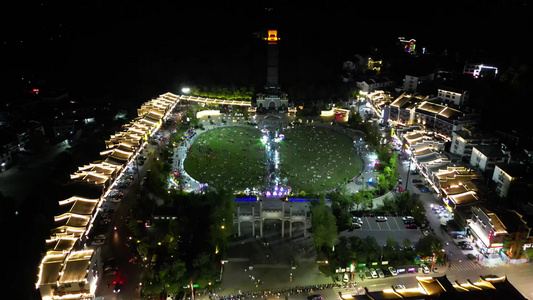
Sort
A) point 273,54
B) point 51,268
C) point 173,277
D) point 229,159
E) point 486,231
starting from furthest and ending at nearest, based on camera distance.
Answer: point 273,54
point 229,159
point 486,231
point 173,277
point 51,268

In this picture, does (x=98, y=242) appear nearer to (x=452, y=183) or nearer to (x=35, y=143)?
(x=35, y=143)

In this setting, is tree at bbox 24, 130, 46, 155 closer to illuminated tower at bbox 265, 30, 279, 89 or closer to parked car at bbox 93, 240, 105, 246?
parked car at bbox 93, 240, 105, 246

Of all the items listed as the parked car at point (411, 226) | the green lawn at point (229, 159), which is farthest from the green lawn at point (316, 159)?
the parked car at point (411, 226)

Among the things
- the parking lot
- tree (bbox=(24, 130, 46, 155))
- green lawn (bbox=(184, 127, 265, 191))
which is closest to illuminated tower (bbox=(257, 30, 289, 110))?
green lawn (bbox=(184, 127, 265, 191))

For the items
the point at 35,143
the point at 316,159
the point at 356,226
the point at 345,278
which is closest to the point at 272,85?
the point at 316,159

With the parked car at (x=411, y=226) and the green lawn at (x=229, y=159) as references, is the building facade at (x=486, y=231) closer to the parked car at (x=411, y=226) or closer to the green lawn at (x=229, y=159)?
the parked car at (x=411, y=226)

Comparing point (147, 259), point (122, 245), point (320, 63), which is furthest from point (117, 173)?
point (320, 63)
